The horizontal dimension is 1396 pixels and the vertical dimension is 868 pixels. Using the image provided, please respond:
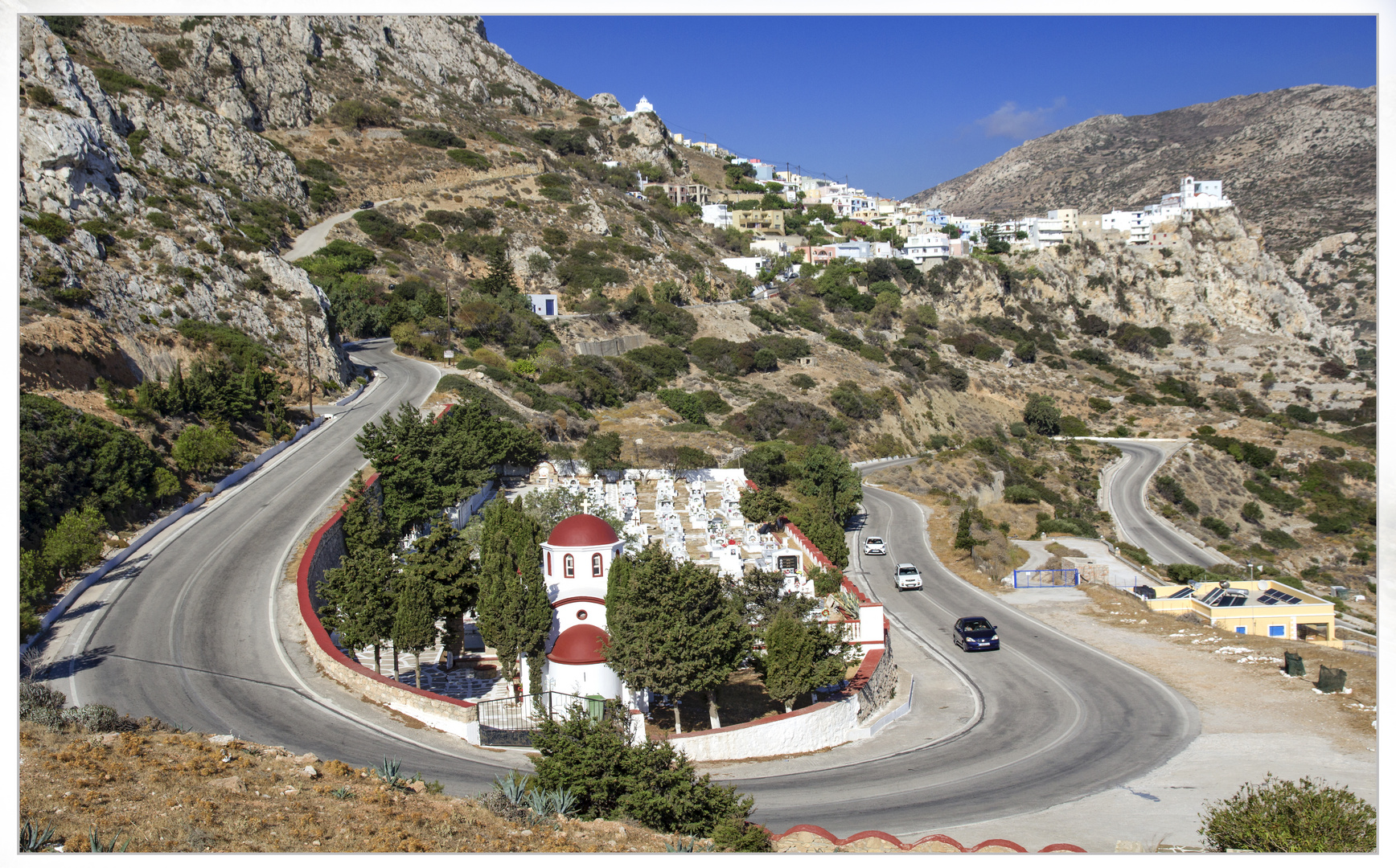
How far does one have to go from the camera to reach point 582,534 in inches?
687

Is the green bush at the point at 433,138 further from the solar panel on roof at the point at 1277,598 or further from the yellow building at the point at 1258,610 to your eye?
the solar panel on roof at the point at 1277,598

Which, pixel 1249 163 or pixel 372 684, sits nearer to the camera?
pixel 372 684

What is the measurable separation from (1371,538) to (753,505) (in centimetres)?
4912

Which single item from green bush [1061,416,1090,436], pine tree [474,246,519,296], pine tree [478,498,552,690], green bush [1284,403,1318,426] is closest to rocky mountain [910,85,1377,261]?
green bush [1284,403,1318,426]

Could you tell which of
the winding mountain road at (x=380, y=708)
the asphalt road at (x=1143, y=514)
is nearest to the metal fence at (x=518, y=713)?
the winding mountain road at (x=380, y=708)

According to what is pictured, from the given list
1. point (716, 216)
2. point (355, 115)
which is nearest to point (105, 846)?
point (355, 115)

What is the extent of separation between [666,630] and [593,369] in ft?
139

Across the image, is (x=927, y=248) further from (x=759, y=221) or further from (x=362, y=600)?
(x=362, y=600)

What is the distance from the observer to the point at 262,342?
38750 mm

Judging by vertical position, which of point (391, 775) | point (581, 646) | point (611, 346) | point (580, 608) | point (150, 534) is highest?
point (611, 346)

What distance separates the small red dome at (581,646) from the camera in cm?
1652

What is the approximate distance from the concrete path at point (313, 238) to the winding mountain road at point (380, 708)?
3996cm

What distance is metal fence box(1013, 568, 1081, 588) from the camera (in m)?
32.6

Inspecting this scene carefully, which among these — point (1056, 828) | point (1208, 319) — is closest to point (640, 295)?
point (1056, 828)
